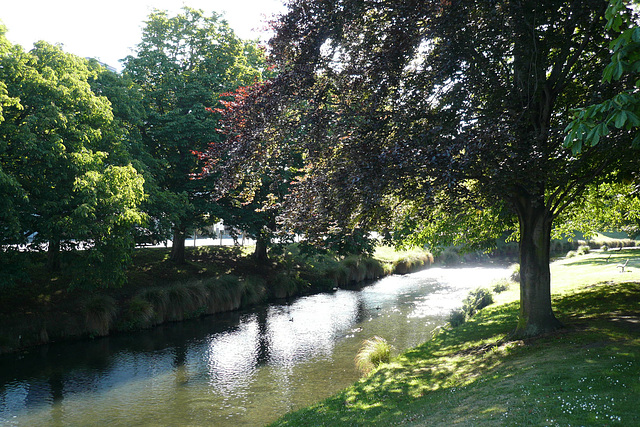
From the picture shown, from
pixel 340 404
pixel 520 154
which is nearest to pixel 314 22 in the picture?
pixel 520 154

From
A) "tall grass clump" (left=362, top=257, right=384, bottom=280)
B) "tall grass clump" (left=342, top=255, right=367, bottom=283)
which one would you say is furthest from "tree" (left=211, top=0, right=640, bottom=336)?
"tall grass clump" (left=362, top=257, right=384, bottom=280)

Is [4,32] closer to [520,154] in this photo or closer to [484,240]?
[520,154]

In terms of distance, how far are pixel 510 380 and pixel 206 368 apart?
31.7ft

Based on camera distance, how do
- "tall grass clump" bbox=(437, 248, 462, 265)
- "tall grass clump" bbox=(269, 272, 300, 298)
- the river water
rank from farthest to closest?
"tall grass clump" bbox=(437, 248, 462, 265), "tall grass clump" bbox=(269, 272, 300, 298), the river water

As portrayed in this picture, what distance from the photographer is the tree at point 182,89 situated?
2387 centimetres

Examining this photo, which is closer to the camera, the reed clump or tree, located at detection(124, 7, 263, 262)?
the reed clump

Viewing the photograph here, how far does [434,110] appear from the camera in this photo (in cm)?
1070

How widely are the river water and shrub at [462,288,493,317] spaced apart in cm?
142

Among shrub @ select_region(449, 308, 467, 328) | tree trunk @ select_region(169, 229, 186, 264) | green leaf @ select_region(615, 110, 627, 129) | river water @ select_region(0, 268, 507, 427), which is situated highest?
green leaf @ select_region(615, 110, 627, 129)

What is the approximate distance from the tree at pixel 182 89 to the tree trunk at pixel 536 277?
15.8 meters

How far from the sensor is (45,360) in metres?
15.0

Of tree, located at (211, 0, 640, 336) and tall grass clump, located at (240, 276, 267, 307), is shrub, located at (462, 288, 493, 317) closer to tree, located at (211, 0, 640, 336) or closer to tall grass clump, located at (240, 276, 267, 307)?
tree, located at (211, 0, 640, 336)

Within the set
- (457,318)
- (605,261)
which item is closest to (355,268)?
(457,318)

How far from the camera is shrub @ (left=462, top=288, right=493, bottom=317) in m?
18.7
